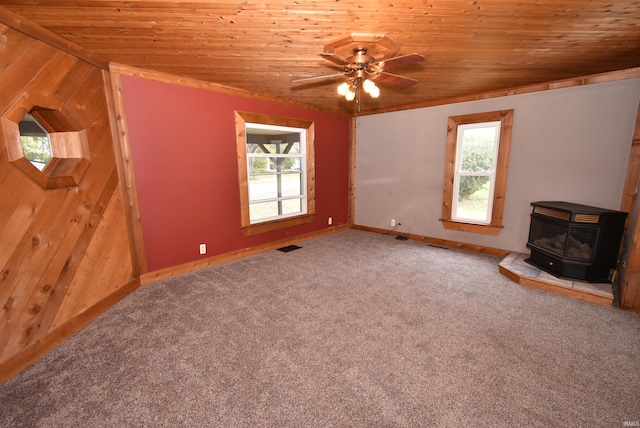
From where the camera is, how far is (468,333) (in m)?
2.32

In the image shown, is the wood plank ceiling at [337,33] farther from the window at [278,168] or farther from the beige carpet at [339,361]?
the beige carpet at [339,361]

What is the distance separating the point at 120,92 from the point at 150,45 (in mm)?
795

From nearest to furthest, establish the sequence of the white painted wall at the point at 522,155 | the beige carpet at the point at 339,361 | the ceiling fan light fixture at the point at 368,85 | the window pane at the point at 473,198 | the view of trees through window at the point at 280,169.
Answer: the beige carpet at the point at 339,361
the ceiling fan light fixture at the point at 368,85
the white painted wall at the point at 522,155
the window pane at the point at 473,198
the view of trees through window at the point at 280,169

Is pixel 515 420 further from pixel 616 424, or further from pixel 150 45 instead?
pixel 150 45

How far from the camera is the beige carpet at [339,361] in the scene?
1576mm

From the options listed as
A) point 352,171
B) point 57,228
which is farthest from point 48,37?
point 352,171

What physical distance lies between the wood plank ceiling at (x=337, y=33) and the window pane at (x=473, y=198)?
1.59 m

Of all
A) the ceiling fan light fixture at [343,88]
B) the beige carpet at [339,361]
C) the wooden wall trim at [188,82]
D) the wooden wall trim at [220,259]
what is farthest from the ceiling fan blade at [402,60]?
the wooden wall trim at [220,259]

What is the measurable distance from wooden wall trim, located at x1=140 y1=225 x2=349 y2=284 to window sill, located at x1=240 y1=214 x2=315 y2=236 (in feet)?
0.83

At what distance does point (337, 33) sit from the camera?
7.71 feet

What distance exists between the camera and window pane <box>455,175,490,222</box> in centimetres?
443

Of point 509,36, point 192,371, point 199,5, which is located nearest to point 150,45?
point 199,5

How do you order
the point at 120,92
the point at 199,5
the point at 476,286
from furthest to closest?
the point at 476,286 → the point at 120,92 → the point at 199,5

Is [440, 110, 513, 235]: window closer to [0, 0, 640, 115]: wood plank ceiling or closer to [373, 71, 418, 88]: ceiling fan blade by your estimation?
[0, 0, 640, 115]: wood plank ceiling
